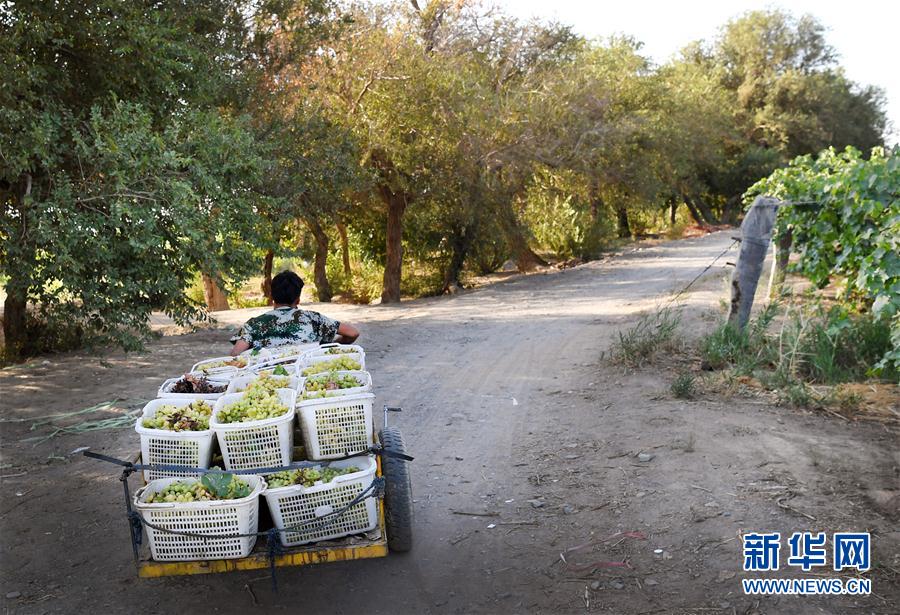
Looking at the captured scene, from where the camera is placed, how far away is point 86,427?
23.0 feet

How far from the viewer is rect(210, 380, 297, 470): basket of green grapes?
369 centimetres

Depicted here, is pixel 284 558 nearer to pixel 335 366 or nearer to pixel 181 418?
pixel 181 418

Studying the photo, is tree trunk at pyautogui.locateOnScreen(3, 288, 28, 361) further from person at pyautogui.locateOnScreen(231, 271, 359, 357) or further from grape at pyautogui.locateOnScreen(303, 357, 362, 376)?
grape at pyautogui.locateOnScreen(303, 357, 362, 376)

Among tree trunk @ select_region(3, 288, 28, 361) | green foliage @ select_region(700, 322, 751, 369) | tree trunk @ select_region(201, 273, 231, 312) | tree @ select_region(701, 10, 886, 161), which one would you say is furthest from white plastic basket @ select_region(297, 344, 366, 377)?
tree @ select_region(701, 10, 886, 161)

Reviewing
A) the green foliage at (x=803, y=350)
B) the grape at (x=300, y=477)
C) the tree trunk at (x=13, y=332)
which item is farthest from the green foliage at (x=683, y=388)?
the tree trunk at (x=13, y=332)

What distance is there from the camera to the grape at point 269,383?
408 cm

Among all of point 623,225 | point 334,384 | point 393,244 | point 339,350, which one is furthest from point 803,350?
point 623,225

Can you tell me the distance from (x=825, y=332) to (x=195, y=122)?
670 cm

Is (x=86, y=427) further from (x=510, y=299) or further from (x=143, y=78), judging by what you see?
(x=510, y=299)

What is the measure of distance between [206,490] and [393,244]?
48.5 ft

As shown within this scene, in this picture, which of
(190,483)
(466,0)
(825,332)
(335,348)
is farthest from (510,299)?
(190,483)

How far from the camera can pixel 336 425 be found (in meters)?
3.94

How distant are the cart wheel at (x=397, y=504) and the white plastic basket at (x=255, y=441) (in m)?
0.68

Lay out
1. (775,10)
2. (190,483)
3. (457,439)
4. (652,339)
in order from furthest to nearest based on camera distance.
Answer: (775,10) < (652,339) < (457,439) < (190,483)
